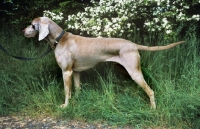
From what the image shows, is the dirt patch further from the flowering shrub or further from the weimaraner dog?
the flowering shrub

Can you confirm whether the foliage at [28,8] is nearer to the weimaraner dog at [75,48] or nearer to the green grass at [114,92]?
the green grass at [114,92]

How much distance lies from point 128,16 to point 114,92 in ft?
6.56

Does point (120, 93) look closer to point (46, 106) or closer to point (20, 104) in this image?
point (46, 106)

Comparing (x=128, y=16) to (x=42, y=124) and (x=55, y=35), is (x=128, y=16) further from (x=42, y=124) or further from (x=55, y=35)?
(x=42, y=124)

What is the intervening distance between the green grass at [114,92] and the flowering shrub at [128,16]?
0.50 m

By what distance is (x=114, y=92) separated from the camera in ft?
16.3

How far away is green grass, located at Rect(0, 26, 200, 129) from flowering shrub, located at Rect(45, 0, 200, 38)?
1.65 feet

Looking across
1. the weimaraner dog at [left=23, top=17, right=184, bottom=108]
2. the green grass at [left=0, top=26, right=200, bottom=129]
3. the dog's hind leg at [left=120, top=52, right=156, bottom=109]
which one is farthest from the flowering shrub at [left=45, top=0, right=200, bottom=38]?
the dog's hind leg at [left=120, top=52, right=156, bottom=109]

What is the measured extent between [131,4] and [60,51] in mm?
2222

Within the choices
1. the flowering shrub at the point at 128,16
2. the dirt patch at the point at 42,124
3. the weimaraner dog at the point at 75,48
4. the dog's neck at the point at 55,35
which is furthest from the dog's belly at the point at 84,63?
the flowering shrub at the point at 128,16

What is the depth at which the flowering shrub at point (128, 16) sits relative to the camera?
20.0ft

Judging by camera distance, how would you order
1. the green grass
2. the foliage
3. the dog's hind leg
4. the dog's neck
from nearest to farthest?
the green grass
the dog's hind leg
the dog's neck
the foliage

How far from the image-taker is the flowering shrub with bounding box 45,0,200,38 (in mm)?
6098

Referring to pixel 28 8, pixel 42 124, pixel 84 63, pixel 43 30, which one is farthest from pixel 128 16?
pixel 42 124
